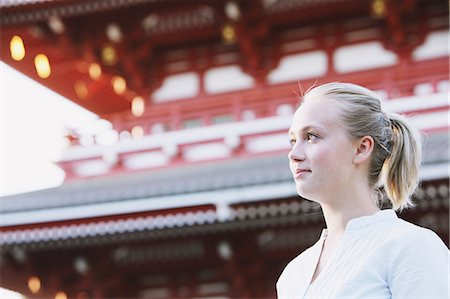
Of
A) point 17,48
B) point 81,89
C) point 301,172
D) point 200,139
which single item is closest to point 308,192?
point 301,172

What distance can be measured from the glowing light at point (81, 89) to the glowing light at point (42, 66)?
1.70 ft

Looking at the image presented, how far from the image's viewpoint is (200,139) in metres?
8.95

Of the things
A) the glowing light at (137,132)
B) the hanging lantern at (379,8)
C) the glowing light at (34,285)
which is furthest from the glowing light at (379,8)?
the glowing light at (34,285)

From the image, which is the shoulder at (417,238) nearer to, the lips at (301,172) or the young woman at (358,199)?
the young woman at (358,199)

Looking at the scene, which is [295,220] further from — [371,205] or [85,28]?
[371,205]

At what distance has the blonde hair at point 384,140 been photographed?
5.77 ft

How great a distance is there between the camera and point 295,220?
8039mm

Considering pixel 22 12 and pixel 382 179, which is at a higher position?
pixel 22 12

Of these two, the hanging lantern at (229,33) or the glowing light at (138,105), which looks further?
the glowing light at (138,105)

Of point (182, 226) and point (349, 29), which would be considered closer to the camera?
point (182, 226)

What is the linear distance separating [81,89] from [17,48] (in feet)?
5.13

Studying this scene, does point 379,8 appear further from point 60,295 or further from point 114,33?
point 60,295

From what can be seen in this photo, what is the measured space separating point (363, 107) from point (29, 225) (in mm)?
7251

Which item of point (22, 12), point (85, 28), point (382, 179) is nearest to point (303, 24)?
point (85, 28)
